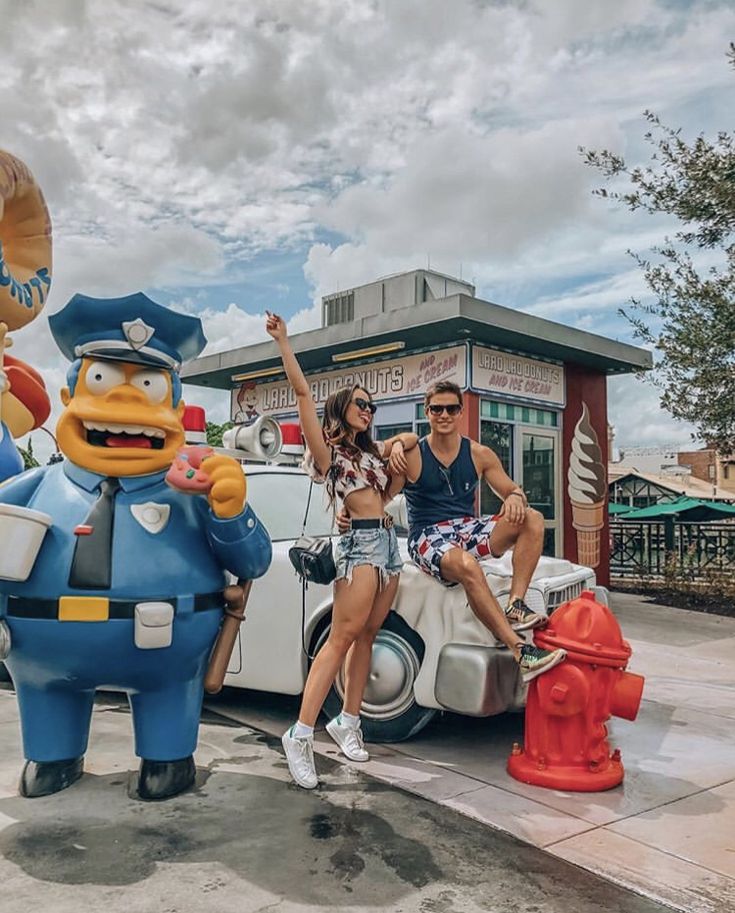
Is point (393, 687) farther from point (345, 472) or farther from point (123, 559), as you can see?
point (123, 559)

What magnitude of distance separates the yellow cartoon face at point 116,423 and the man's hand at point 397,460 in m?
1.14

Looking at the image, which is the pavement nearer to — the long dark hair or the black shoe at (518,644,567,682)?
the black shoe at (518,644,567,682)

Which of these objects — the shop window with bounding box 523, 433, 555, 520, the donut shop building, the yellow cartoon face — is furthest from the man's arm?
the shop window with bounding box 523, 433, 555, 520

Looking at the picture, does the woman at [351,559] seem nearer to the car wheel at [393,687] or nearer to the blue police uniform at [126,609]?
the car wheel at [393,687]

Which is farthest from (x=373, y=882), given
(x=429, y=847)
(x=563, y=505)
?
(x=563, y=505)

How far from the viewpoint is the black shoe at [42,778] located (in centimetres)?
344

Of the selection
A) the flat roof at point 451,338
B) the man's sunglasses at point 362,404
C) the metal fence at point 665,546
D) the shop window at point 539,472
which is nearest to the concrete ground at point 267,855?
the man's sunglasses at point 362,404

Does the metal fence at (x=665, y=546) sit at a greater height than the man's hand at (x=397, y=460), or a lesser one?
lesser

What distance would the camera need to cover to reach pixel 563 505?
11.9 m

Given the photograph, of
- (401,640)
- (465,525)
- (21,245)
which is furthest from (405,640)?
(21,245)

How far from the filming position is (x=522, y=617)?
3.94 meters

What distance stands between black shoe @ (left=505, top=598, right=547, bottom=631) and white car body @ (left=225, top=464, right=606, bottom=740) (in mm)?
161

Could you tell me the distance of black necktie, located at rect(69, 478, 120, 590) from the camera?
312 centimetres

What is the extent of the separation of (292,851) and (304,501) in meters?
2.51
